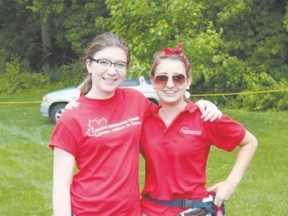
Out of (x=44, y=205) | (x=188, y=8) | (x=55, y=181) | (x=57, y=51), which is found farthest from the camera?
(x=57, y=51)

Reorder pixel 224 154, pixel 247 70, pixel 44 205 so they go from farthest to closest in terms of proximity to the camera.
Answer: pixel 247 70 < pixel 224 154 < pixel 44 205

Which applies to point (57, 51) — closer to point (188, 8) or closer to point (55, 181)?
point (188, 8)

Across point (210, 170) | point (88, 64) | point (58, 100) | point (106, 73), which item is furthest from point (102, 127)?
point (58, 100)

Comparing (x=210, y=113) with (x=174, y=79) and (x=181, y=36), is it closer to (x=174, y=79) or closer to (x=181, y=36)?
(x=174, y=79)

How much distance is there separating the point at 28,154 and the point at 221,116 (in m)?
7.98

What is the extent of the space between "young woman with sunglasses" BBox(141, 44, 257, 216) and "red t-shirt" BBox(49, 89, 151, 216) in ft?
0.41

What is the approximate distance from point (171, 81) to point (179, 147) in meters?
0.35

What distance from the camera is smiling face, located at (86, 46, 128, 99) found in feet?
9.53

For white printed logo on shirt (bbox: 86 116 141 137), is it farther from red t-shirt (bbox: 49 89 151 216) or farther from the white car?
the white car

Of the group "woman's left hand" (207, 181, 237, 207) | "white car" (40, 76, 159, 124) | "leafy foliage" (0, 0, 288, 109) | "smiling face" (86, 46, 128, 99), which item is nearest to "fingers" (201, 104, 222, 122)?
"woman's left hand" (207, 181, 237, 207)

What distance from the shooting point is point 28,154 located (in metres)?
10.5

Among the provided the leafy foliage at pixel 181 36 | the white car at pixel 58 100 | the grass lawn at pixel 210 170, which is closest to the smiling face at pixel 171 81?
the grass lawn at pixel 210 170

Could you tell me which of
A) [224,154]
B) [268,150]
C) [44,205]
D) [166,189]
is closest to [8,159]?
[44,205]

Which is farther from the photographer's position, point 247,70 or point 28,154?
point 247,70
